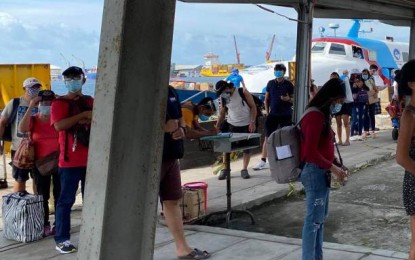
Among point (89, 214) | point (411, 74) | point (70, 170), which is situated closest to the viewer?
point (89, 214)

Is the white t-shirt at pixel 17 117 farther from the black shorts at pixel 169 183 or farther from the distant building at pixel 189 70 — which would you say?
the distant building at pixel 189 70

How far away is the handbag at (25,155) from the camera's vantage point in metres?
6.61

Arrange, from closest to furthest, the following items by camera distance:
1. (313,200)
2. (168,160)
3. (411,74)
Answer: (411,74) → (313,200) → (168,160)

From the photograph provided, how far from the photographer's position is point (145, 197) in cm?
346

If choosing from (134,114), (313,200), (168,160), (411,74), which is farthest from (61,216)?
(411,74)

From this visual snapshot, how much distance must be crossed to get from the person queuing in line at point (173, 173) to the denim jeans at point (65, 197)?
101cm

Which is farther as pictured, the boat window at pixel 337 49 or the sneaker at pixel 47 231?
the boat window at pixel 337 49

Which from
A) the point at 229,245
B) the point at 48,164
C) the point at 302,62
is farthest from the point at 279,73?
the point at 48,164

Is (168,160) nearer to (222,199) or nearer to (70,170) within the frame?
(70,170)

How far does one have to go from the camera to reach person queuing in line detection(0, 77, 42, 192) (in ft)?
22.6

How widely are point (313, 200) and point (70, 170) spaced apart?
257cm

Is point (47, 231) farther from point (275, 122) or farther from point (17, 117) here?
point (275, 122)

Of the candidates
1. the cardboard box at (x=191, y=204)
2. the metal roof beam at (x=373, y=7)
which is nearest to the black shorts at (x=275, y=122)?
the metal roof beam at (x=373, y=7)

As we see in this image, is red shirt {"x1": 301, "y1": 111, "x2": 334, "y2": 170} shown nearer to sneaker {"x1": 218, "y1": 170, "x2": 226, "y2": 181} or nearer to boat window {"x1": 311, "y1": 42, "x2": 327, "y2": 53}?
sneaker {"x1": 218, "y1": 170, "x2": 226, "y2": 181}
